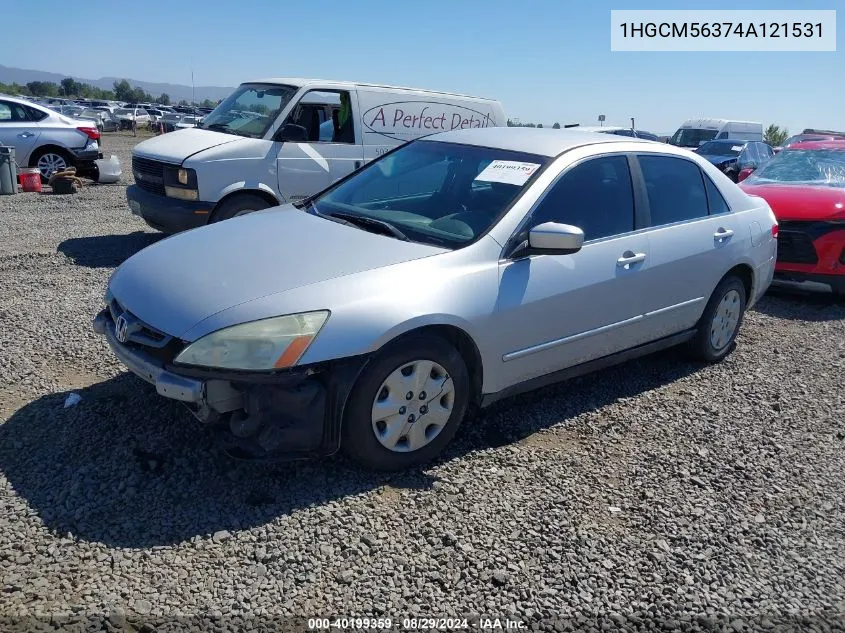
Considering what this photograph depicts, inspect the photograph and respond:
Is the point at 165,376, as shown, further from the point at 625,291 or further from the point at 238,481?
the point at 625,291

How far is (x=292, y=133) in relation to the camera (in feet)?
27.1

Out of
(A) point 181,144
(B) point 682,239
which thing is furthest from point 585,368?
(A) point 181,144

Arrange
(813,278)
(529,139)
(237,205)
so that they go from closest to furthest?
(529,139) < (813,278) < (237,205)

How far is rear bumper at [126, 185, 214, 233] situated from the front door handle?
193 inches

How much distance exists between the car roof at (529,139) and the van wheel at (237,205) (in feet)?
11.6

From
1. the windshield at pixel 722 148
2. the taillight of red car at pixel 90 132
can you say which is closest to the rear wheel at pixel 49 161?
the taillight of red car at pixel 90 132

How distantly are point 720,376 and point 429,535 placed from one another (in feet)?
10.3

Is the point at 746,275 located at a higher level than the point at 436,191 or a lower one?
lower

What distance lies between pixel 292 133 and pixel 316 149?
1.07 ft

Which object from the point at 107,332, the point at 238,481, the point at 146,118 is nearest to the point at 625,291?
the point at 238,481

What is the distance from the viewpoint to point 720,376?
5.39m

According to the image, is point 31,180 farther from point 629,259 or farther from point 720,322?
point 720,322

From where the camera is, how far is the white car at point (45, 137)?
42.5ft

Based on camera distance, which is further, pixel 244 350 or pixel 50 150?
pixel 50 150
